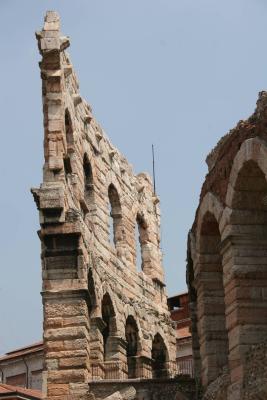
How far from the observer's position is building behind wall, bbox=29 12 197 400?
1875cm

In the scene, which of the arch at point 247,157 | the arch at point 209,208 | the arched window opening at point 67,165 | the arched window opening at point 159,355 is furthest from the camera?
the arched window opening at point 159,355

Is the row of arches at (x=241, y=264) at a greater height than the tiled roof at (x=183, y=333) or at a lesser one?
lesser

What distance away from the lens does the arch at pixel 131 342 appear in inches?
916

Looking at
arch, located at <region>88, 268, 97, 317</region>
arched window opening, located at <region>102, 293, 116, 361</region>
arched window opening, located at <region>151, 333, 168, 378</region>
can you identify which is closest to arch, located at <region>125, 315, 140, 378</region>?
arched window opening, located at <region>102, 293, 116, 361</region>

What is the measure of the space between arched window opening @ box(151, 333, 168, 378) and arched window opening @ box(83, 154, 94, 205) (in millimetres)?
5126

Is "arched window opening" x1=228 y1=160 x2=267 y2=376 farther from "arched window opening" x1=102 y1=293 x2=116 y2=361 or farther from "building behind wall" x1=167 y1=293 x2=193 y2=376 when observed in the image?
"building behind wall" x1=167 y1=293 x2=193 y2=376

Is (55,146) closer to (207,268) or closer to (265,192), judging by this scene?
(207,268)

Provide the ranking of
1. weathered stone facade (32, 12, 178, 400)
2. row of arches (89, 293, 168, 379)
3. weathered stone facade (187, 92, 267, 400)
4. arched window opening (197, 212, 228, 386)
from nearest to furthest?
weathered stone facade (187, 92, 267, 400)
arched window opening (197, 212, 228, 386)
weathered stone facade (32, 12, 178, 400)
row of arches (89, 293, 168, 379)

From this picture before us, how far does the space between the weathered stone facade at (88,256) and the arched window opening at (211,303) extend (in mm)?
3705

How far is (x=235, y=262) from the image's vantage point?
13.7 m

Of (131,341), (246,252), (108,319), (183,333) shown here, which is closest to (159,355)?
(131,341)

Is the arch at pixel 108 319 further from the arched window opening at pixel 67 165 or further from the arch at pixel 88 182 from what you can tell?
the arched window opening at pixel 67 165

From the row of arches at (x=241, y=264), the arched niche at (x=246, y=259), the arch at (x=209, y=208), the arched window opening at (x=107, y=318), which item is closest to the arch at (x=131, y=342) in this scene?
the arched window opening at (x=107, y=318)

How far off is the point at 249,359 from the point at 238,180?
2.72 metres
